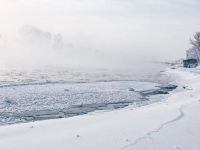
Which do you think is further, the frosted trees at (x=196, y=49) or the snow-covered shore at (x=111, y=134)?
the frosted trees at (x=196, y=49)

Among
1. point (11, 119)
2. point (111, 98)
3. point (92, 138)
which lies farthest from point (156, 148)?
point (111, 98)

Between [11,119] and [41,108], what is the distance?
553 cm

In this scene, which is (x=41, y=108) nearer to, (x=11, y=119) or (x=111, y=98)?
(x=11, y=119)

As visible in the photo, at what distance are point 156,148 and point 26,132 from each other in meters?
6.76

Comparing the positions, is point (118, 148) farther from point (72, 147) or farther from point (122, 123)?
point (122, 123)

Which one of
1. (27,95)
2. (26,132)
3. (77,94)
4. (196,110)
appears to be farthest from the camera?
(77,94)

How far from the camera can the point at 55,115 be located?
91.1ft

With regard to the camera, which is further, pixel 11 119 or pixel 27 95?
pixel 27 95

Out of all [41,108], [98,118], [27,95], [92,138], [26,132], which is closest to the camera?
[92,138]

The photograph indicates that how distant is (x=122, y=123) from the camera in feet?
67.5

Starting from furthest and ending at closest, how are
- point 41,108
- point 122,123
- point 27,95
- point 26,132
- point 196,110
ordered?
point 27,95 < point 41,108 < point 196,110 < point 122,123 < point 26,132

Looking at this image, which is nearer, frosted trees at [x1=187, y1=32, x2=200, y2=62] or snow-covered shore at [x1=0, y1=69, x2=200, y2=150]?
snow-covered shore at [x1=0, y1=69, x2=200, y2=150]

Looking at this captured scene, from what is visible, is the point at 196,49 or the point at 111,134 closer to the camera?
the point at 111,134

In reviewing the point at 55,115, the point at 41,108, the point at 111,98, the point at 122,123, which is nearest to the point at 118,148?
the point at 122,123
